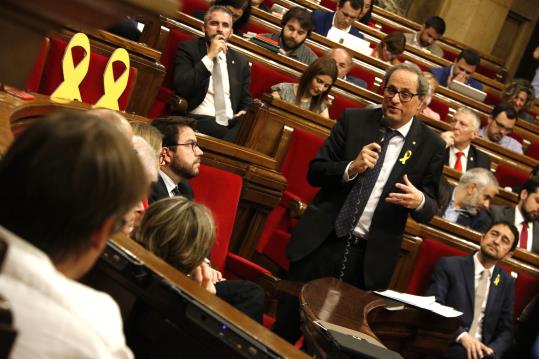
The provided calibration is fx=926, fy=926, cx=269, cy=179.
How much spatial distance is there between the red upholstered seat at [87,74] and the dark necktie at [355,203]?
0.85m

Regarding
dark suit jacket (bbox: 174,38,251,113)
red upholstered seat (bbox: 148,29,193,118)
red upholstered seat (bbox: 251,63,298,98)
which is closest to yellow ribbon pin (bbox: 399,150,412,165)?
dark suit jacket (bbox: 174,38,251,113)

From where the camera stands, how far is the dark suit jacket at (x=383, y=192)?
Answer: 2711mm

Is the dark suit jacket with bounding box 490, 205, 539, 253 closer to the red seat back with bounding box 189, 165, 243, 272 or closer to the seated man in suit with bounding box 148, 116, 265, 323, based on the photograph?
the red seat back with bounding box 189, 165, 243, 272

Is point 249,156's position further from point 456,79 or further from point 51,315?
point 456,79

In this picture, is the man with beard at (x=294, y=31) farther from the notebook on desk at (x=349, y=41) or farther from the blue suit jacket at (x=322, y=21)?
the blue suit jacket at (x=322, y=21)

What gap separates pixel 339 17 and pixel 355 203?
12.1 ft

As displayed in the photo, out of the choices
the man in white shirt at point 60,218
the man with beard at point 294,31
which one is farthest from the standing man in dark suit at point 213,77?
the man in white shirt at point 60,218

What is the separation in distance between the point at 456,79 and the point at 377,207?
14.3 feet

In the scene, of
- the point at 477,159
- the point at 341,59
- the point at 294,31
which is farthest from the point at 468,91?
the point at 294,31

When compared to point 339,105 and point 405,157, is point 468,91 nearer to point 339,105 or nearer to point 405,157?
point 339,105

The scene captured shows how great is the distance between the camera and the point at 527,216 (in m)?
4.32

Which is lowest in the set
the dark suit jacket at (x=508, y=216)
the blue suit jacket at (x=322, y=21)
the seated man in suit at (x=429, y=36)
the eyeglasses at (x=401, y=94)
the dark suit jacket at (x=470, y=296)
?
the dark suit jacket at (x=470, y=296)

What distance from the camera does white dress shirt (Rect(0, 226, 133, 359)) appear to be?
0.83 metres

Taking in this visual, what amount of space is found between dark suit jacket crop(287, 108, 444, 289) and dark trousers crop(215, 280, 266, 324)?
592 mm
